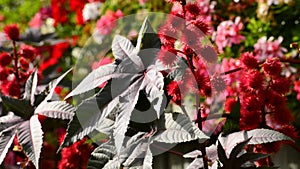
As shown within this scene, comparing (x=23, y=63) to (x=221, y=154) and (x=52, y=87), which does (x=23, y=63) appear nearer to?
(x=52, y=87)

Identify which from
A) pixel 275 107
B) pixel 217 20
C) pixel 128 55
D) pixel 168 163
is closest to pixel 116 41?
pixel 128 55

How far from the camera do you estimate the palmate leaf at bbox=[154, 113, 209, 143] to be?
3.54 ft

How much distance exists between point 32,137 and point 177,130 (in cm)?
35

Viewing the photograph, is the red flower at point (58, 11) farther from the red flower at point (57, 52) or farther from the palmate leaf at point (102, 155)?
the palmate leaf at point (102, 155)

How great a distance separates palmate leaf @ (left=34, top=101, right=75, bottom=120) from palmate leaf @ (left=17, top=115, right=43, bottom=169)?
0.02 metres

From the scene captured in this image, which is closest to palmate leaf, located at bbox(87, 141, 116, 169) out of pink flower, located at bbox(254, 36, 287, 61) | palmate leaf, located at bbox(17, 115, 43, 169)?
palmate leaf, located at bbox(17, 115, 43, 169)

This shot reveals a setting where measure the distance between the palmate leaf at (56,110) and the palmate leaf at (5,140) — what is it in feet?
0.27

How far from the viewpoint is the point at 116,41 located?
51.0 inches

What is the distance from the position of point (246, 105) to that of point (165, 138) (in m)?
0.29

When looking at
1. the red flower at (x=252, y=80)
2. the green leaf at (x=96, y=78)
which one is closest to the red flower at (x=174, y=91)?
the green leaf at (x=96, y=78)

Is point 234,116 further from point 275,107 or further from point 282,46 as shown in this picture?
point 282,46

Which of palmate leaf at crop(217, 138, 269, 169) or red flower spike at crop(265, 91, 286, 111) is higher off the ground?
red flower spike at crop(265, 91, 286, 111)

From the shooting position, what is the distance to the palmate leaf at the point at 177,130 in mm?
1080

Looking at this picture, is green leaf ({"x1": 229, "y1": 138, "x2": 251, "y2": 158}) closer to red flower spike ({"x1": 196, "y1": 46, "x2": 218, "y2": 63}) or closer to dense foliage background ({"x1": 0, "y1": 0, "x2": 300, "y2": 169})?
dense foliage background ({"x1": 0, "y1": 0, "x2": 300, "y2": 169})
